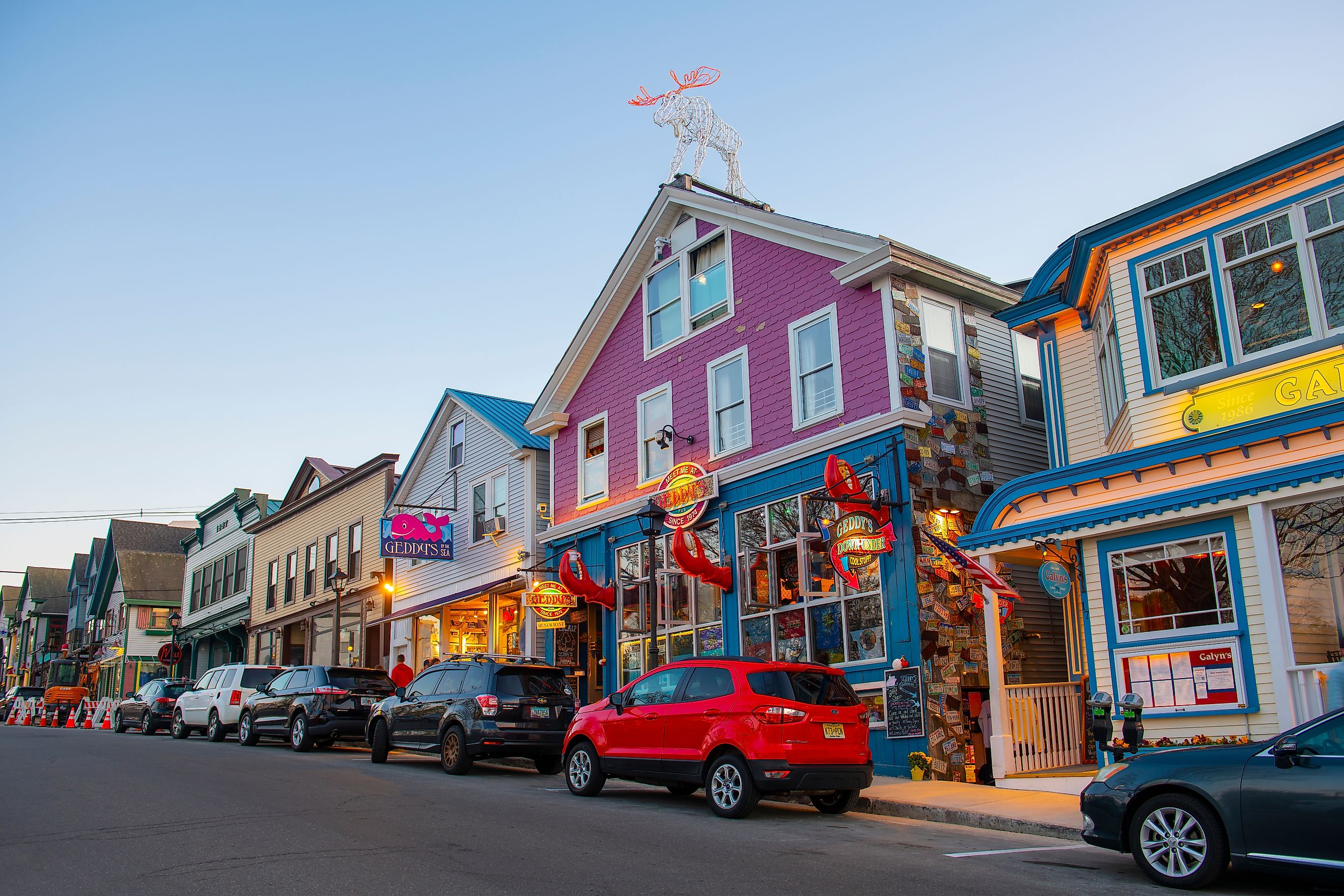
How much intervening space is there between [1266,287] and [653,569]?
10109 millimetres

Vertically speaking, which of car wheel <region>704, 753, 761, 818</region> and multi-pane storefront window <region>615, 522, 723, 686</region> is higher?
multi-pane storefront window <region>615, 522, 723, 686</region>

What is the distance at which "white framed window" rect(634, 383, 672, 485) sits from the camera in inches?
813

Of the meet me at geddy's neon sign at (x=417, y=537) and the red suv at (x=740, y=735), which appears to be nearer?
the red suv at (x=740, y=735)

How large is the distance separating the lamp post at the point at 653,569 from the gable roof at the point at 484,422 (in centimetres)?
551

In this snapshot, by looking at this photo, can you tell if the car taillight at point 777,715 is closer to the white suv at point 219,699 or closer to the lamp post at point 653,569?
the lamp post at point 653,569

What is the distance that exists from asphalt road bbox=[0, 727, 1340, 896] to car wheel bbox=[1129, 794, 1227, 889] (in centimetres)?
17

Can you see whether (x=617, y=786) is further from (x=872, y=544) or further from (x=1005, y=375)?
(x=1005, y=375)

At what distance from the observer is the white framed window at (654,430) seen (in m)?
20.7

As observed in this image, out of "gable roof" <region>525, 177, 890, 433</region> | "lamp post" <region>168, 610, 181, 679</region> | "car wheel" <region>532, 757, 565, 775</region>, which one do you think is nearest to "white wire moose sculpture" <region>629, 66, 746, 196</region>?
"gable roof" <region>525, 177, 890, 433</region>

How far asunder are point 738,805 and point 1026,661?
7.50 m

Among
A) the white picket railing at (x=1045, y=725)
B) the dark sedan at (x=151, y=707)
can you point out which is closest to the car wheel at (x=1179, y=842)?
the white picket railing at (x=1045, y=725)

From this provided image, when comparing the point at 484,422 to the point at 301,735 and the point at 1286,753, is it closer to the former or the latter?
the point at 301,735

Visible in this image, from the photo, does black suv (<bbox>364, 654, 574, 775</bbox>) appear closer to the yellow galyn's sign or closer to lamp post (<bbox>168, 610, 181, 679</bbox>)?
the yellow galyn's sign

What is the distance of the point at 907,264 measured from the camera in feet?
53.9
